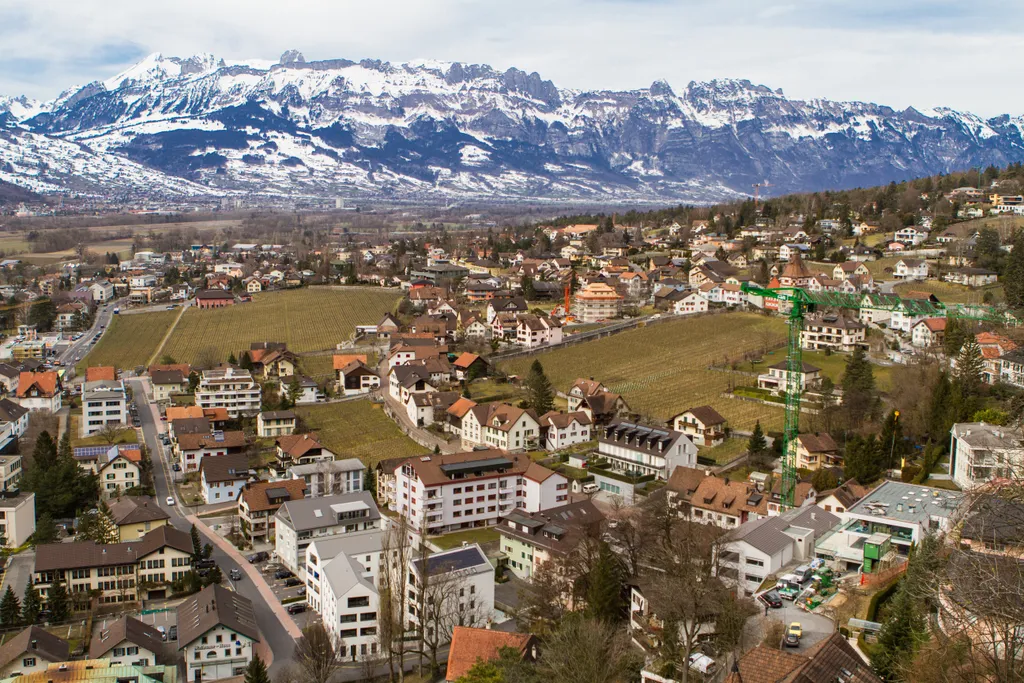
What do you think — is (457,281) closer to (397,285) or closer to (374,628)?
(397,285)

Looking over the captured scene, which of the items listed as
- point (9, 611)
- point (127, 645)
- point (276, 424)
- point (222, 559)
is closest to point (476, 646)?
point (127, 645)

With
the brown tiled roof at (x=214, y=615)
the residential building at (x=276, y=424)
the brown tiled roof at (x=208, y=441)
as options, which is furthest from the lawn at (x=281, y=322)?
the brown tiled roof at (x=214, y=615)

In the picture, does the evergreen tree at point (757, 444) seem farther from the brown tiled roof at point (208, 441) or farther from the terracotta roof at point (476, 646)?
the brown tiled roof at point (208, 441)

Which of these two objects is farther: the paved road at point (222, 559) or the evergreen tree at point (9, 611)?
the evergreen tree at point (9, 611)

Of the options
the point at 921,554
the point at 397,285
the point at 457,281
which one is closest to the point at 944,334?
the point at 921,554

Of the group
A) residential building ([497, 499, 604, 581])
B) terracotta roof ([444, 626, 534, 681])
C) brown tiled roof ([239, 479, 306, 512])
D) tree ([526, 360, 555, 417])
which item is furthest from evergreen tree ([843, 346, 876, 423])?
brown tiled roof ([239, 479, 306, 512])
